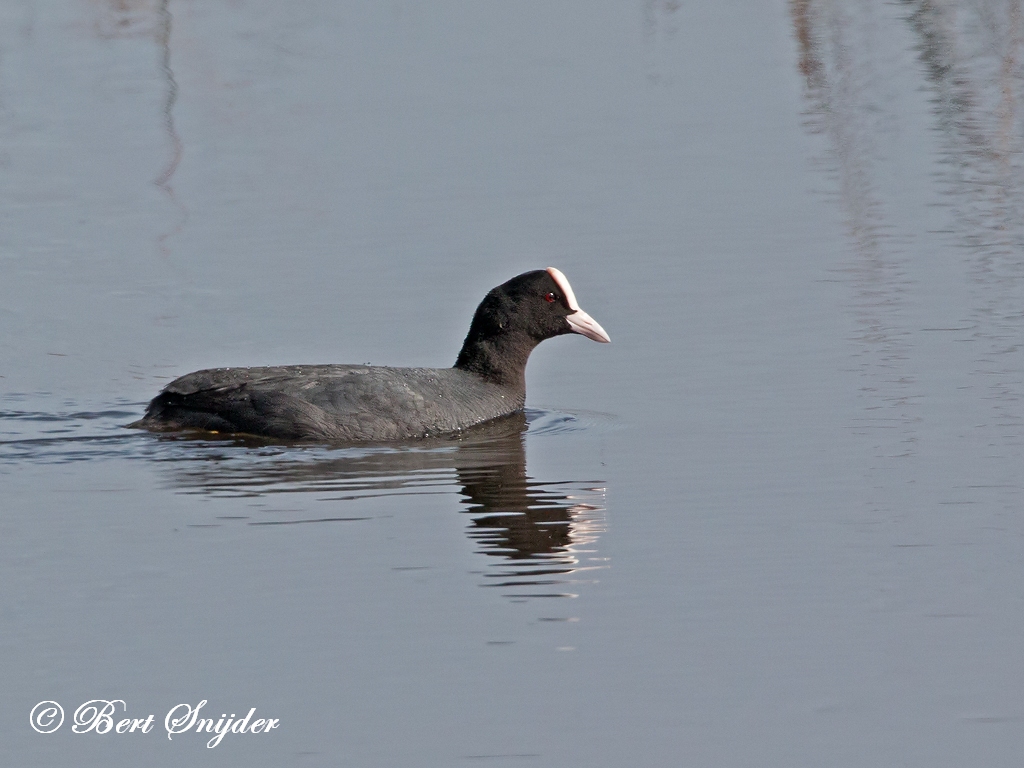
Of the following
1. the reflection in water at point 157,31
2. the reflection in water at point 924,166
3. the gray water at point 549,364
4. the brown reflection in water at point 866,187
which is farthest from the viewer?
the reflection in water at point 157,31

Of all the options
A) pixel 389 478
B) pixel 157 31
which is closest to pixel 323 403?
pixel 389 478

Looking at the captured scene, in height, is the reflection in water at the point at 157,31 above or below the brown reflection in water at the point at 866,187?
above

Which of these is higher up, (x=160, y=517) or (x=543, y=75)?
(x=543, y=75)

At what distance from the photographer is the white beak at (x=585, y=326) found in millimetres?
8680

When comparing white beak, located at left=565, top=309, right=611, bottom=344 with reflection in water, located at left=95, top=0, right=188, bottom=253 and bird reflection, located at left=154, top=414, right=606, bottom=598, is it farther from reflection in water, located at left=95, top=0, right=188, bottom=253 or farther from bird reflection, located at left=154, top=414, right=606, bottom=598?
reflection in water, located at left=95, top=0, right=188, bottom=253

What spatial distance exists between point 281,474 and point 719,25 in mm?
7920

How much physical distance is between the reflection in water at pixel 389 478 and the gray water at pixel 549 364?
0.08ft

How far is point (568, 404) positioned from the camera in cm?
850

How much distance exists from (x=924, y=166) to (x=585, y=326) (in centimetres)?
345

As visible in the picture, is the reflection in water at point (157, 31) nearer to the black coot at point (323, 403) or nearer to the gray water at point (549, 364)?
the gray water at point (549, 364)

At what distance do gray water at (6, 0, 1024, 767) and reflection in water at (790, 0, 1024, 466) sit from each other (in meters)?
0.04

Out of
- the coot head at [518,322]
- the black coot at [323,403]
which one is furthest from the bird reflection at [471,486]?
the coot head at [518,322]

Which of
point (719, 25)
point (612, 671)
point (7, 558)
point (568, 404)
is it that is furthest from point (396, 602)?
point (719, 25)

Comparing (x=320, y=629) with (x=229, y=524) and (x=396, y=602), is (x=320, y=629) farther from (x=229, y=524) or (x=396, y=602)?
(x=229, y=524)
